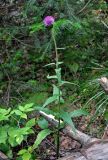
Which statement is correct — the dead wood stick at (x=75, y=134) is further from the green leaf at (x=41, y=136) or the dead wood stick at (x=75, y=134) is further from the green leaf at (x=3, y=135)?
the green leaf at (x=3, y=135)

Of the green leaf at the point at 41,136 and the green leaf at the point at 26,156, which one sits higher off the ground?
the green leaf at the point at 41,136

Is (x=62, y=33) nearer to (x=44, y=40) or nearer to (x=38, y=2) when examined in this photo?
(x=44, y=40)

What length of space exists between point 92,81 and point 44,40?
86 centimetres

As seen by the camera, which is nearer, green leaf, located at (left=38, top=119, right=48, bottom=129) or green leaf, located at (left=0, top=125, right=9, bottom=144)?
green leaf, located at (left=0, top=125, right=9, bottom=144)

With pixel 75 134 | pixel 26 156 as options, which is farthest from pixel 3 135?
pixel 75 134

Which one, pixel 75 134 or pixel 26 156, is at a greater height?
pixel 75 134

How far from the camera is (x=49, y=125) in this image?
321cm

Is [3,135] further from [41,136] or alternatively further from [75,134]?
[75,134]

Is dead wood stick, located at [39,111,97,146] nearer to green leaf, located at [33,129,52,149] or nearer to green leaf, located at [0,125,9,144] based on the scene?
green leaf, located at [33,129,52,149]

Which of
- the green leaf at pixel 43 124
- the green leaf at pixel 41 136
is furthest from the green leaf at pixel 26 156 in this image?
the green leaf at pixel 43 124

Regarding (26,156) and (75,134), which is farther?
(26,156)

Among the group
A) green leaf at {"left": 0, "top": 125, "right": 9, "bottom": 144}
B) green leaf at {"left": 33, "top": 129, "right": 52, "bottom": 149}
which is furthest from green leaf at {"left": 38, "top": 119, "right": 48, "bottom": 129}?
green leaf at {"left": 0, "top": 125, "right": 9, "bottom": 144}

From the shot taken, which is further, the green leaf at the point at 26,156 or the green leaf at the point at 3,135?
the green leaf at the point at 26,156

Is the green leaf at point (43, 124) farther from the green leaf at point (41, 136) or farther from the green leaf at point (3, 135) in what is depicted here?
the green leaf at point (3, 135)
